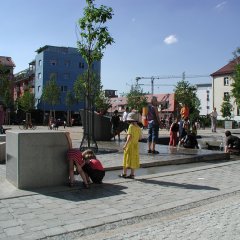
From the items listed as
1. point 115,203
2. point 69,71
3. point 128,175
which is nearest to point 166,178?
point 128,175

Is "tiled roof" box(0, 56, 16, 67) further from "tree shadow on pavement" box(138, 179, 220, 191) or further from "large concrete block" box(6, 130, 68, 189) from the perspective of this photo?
"large concrete block" box(6, 130, 68, 189)

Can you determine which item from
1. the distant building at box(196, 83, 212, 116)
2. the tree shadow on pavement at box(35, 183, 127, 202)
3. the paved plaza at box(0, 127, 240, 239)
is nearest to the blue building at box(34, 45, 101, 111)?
the distant building at box(196, 83, 212, 116)

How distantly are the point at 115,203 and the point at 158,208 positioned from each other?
0.74 m

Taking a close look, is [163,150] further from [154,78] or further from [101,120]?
[154,78]

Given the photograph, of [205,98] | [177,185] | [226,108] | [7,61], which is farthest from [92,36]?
[205,98]

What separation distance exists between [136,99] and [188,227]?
6674 centimetres

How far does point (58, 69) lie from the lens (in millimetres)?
80812

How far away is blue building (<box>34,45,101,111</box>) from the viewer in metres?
79.4

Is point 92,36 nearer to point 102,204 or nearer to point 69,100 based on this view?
point 102,204

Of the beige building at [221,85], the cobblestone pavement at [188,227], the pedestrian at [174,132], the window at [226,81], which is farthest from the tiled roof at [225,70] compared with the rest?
the cobblestone pavement at [188,227]

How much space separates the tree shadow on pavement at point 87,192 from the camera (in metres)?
7.36

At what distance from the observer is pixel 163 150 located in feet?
47.4

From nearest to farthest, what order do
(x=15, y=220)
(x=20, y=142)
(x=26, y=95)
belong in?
(x=15, y=220) → (x=20, y=142) → (x=26, y=95)

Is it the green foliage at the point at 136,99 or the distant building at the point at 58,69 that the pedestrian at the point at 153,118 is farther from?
the distant building at the point at 58,69
